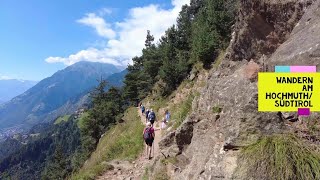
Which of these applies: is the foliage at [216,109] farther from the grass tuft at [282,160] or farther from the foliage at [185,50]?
the foliage at [185,50]

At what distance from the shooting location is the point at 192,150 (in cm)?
969

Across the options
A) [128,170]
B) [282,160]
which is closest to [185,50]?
[128,170]

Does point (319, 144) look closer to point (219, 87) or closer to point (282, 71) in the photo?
point (282, 71)

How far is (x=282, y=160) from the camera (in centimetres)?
563

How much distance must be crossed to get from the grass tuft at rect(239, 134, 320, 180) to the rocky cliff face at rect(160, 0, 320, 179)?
1.13 ft

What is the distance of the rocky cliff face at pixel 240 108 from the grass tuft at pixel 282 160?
34 cm

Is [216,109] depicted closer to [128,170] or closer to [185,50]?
[128,170]

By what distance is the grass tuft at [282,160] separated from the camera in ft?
18.2

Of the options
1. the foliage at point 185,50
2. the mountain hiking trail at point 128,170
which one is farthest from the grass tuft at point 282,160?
the foliage at point 185,50

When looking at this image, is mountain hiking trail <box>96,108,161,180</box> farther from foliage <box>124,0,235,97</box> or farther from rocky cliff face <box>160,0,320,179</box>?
foliage <box>124,0,235,97</box>

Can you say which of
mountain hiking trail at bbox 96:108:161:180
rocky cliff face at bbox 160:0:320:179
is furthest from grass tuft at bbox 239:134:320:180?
mountain hiking trail at bbox 96:108:161:180

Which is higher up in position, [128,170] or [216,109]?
[216,109]

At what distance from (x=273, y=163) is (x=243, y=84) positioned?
232 cm

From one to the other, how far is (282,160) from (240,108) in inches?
66.2
